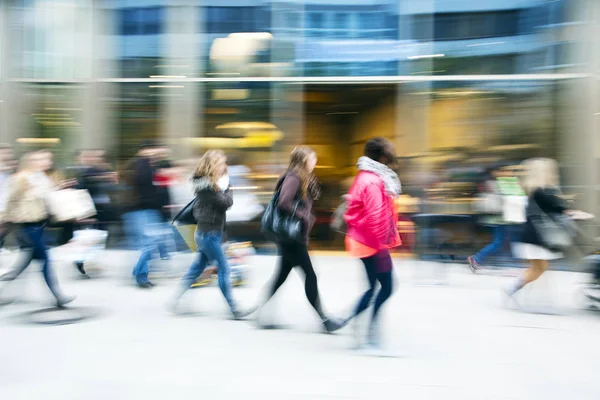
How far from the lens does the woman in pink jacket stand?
502 cm

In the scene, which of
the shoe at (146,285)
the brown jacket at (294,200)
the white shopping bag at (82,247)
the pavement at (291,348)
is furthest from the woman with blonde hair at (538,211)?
the white shopping bag at (82,247)

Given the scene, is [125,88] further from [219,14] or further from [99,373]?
[99,373]

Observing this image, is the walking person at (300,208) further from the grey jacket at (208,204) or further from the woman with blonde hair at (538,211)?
the woman with blonde hair at (538,211)

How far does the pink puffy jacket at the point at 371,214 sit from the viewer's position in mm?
5008

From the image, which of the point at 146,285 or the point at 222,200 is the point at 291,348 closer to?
the point at 222,200

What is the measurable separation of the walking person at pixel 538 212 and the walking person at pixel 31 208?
497 cm

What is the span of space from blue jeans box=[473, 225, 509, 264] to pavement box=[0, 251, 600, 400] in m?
0.99

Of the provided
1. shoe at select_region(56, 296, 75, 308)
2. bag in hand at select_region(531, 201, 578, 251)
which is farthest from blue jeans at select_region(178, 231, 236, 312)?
bag in hand at select_region(531, 201, 578, 251)

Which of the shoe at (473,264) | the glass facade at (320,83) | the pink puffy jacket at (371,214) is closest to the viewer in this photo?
the pink puffy jacket at (371,214)

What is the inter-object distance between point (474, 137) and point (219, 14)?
16.0 feet

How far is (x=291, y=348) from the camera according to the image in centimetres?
546

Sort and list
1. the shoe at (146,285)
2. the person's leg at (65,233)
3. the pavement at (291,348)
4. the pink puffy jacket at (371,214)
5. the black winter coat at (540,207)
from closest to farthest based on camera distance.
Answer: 1. the pavement at (291,348)
2. the pink puffy jacket at (371,214)
3. the black winter coat at (540,207)
4. the shoe at (146,285)
5. the person's leg at (65,233)

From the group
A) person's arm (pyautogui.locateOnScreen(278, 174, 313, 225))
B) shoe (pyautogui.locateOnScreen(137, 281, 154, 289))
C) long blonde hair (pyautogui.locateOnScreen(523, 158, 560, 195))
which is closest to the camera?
person's arm (pyautogui.locateOnScreen(278, 174, 313, 225))

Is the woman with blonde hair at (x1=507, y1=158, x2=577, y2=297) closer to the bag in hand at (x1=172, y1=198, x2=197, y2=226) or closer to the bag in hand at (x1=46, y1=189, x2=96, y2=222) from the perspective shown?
the bag in hand at (x1=172, y1=198, x2=197, y2=226)
